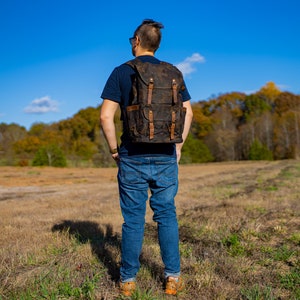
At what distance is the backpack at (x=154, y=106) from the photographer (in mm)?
2814

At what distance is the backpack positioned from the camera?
111 inches

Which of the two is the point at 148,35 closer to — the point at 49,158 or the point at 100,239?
the point at 100,239

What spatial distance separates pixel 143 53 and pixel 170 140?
87 cm

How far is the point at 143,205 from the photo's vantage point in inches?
121

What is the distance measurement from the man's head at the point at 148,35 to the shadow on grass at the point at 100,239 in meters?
2.19

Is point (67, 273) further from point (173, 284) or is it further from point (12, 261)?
point (173, 284)

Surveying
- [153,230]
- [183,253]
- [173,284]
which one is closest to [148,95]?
[173,284]

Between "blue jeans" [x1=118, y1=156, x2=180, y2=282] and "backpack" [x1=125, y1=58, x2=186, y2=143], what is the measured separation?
0.84 ft

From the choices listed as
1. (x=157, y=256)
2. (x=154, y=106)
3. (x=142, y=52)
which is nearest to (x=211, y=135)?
(x=157, y=256)

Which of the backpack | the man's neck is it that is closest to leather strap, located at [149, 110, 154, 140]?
the backpack

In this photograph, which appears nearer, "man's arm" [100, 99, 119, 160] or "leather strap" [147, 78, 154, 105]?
"leather strap" [147, 78, 154, 105]

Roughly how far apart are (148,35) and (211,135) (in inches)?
2333

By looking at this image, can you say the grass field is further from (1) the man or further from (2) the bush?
(2) the bush

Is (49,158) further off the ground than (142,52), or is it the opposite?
(142,52)
